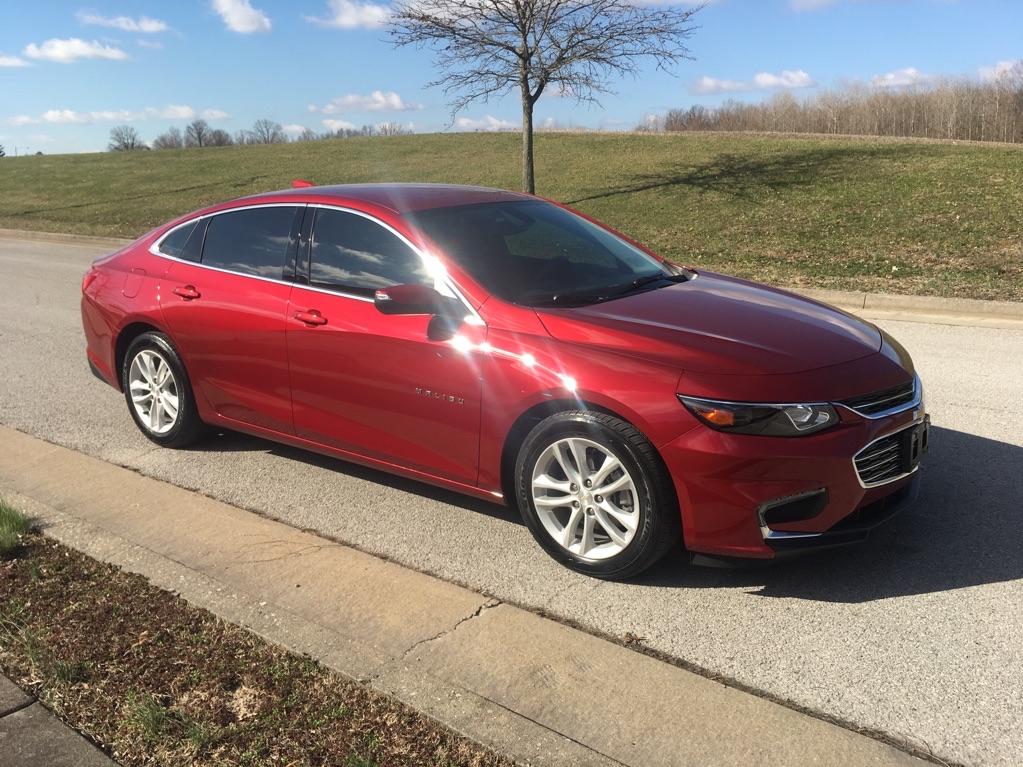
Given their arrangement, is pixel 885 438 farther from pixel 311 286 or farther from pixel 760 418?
pixel 311 286

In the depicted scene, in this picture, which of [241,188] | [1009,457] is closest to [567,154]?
[241,188]

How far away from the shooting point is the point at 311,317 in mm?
4668

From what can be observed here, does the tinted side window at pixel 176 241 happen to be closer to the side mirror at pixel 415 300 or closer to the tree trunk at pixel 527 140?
the side mirror at pixel 415 300

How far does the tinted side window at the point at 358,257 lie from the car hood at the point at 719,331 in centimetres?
83

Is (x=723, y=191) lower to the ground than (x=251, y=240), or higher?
lower

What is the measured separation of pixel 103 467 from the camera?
211 inches

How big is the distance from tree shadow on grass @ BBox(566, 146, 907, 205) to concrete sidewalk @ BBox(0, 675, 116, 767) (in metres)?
19.3

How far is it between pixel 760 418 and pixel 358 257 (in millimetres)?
2203

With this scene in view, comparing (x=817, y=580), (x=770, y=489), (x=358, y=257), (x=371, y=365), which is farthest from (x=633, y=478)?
(x=358, y=257)

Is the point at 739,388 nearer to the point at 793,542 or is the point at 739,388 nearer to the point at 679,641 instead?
the point at 793,542

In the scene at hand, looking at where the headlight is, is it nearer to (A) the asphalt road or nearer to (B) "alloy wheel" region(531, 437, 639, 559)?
(B) "alloy wheel" region(531, 437, 639, 559)

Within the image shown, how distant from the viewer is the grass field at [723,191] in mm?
13180

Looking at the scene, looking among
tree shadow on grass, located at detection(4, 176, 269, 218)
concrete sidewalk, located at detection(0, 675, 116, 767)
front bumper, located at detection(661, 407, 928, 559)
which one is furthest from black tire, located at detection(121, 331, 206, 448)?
tree shadow on grass, located at detection(4, 176, 269, 218)

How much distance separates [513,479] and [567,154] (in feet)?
92.0
